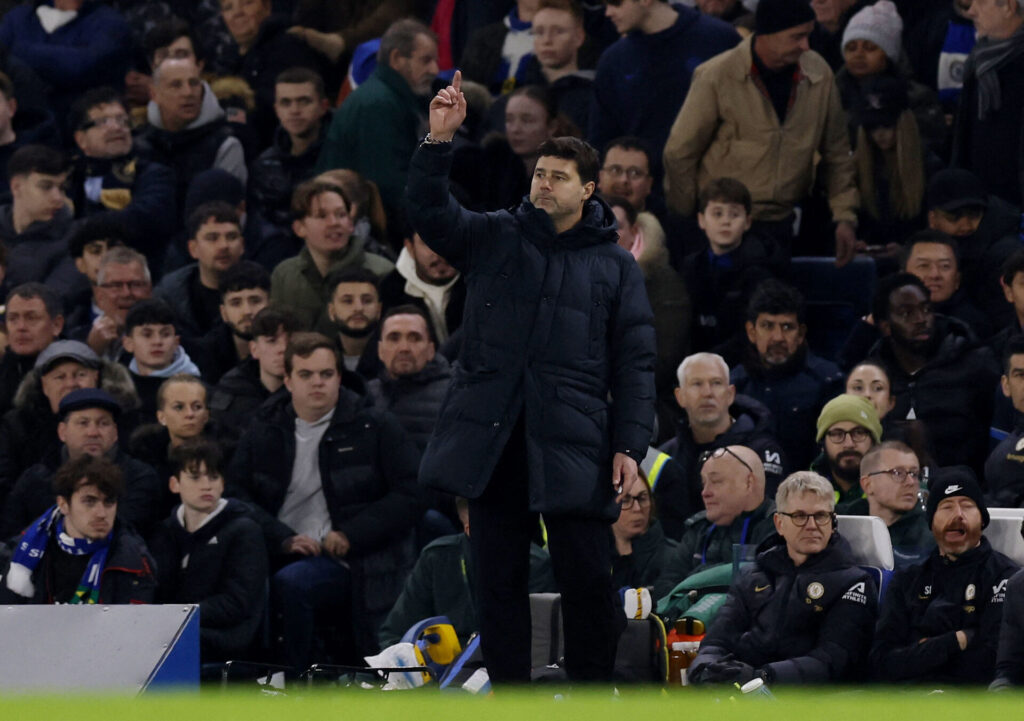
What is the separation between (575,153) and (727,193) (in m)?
4.12

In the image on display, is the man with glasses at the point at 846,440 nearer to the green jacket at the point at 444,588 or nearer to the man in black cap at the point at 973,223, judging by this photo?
the green jacket at the point at 444,588

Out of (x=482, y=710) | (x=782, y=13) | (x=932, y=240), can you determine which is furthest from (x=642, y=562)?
(x=482, y=710)

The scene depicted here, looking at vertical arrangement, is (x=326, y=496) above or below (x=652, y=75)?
below

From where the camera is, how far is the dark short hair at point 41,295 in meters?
11.0

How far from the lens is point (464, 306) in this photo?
26.8 feet

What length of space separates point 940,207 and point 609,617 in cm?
483

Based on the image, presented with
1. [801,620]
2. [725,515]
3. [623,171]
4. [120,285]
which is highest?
[623,171]

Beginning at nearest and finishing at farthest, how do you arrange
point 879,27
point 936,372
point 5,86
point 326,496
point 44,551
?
point 44,551, point 326,496, point 936,372, point 879,27, point 5,86

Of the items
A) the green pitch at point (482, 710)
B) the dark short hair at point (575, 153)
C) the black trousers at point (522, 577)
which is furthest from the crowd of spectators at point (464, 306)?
the green pitch at point (482, 710)

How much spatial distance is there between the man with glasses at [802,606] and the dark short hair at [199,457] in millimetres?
2551

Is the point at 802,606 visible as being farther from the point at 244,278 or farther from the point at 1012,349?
the point at 244,278

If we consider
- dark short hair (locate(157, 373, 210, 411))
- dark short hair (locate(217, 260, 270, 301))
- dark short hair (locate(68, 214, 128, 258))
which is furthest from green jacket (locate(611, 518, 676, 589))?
dark short hair (locate(68, 214, 128, 258))

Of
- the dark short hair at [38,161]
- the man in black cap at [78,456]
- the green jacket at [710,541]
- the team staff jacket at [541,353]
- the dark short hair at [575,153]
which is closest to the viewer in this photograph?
the team staff jacket at [541,353]

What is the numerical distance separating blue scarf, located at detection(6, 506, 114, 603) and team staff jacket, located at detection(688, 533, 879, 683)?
106 inches
